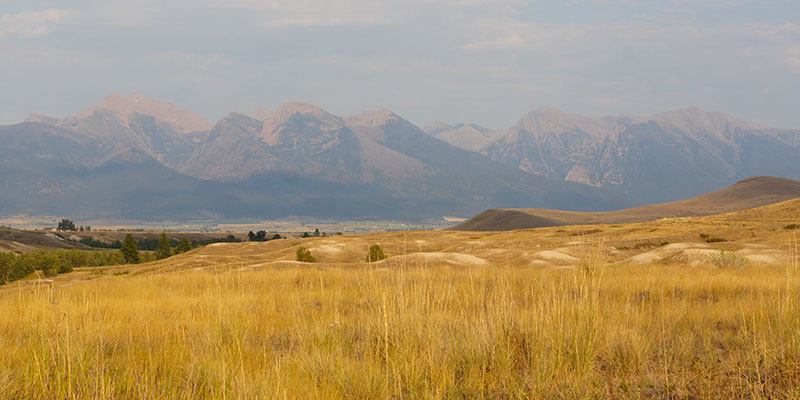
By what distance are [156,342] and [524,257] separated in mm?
26246

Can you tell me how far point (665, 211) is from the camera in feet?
525

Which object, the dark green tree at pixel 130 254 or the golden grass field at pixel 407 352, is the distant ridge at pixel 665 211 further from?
the golden grass field at pixel 407 352

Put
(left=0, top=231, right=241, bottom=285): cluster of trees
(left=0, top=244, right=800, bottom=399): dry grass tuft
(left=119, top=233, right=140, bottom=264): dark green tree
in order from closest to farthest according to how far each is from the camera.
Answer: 1. (left=0, top=244, right=800, bottom=399): dry grass tuft
2. (left=0, top=231, right=241, bottom=285): cluster of trees
3. (left=119, top=233, right=140, bottom=264): dark green tree

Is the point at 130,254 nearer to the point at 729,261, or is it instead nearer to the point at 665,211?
the point at 729,261

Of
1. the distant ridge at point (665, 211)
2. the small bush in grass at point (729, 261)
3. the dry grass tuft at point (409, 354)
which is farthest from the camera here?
the distant ridge at point (665, 211)

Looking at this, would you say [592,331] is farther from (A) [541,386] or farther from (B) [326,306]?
(B) [326,306]

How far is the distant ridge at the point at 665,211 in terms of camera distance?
154m

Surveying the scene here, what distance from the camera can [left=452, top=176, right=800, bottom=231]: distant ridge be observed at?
154125 millimetres

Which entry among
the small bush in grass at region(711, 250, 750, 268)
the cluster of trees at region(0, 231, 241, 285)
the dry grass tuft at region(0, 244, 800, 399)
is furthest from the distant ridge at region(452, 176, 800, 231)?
the dry grass tuft at region(0, 244, 800, 399)

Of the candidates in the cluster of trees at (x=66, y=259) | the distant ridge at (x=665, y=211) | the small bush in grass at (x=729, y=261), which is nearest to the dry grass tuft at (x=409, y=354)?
the small bush in grass at (x=729, y=261)

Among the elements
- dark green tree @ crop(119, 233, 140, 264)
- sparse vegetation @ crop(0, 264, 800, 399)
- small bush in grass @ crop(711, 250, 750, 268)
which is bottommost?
dark green tree @ crop(119, 233, 140, 264)

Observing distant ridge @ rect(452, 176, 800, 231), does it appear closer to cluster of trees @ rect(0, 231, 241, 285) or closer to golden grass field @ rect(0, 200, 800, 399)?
cluster of trees @ rect(0, 231, 241, 285)

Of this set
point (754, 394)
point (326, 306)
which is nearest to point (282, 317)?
point (326, 306)

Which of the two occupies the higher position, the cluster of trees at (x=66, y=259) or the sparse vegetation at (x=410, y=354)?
the sparse vegetation at (x=410, y=354)
